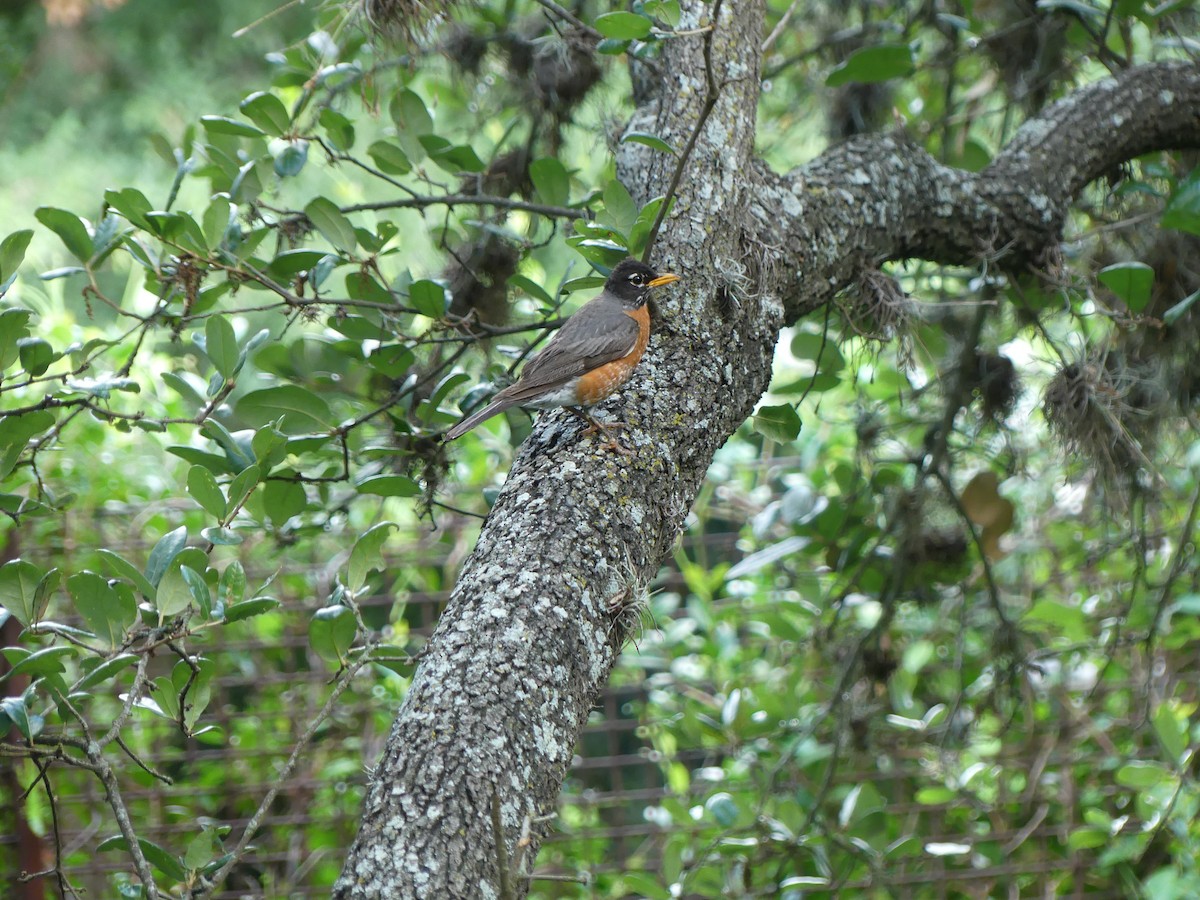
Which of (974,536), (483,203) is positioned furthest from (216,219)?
(974,536)

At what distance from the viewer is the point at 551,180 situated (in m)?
2.42

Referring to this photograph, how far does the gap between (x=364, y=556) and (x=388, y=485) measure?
21cm

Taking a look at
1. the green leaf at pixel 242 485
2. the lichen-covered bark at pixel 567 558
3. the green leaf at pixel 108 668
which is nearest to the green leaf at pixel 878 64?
the lichen-covered bark at pixel 567 558

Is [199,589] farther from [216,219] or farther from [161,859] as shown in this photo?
[216,219]

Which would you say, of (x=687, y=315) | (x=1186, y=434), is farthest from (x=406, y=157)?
(x=1186, y=434)

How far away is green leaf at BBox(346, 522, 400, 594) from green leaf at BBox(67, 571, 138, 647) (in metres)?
0.37

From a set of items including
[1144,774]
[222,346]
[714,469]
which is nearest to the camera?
[222,346]

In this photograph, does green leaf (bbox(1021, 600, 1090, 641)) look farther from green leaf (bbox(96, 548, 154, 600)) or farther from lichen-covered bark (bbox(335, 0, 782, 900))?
green leaf (bbox(96, 548, 154, 600))

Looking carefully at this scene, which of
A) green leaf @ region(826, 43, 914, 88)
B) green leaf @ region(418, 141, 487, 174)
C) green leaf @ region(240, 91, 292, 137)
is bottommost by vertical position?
green leaf @ region(240, 91, 292, 137)

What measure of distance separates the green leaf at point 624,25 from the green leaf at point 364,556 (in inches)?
37.2

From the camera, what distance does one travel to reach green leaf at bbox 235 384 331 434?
2.13m

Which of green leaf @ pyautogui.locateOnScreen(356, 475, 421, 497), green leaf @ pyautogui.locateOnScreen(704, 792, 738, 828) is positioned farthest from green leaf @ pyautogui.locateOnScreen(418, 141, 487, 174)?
green leaf @ pyautogui.locateOnScreen(704, 792, 738, 828)

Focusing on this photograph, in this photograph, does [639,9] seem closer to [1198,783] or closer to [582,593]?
[582,593]

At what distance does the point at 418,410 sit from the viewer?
7.59 feet
